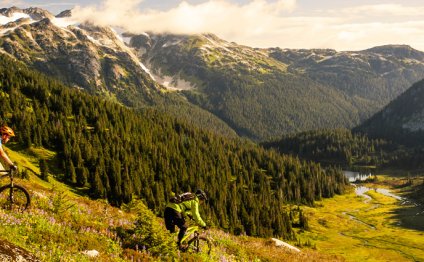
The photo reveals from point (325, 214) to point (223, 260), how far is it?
185582 mm

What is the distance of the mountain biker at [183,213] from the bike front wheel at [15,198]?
721 cm

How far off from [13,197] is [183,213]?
8879mm

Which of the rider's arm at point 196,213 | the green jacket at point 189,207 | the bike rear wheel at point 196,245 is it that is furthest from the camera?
the bike rear wheel at point 196,245

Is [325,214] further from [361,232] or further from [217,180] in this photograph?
[217,180]

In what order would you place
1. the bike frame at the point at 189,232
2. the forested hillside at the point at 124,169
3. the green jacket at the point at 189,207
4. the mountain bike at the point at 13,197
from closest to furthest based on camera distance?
the green jacket at the point at 189,207 < the bike frame at the point at 189,232 < the mountain bike at the point at 13,197 < the forested hillside at the point at 124,169

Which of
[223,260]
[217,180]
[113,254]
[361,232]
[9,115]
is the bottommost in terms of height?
[361,232]

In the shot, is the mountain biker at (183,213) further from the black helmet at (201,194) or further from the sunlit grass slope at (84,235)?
the sunlit grass slope at (84,235)

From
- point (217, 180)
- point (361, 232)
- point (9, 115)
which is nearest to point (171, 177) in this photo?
point (217, 180)

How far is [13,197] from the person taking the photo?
2008cm

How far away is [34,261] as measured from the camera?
1245cm

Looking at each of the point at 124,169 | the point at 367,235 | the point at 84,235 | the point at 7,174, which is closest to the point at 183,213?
the point at 84,235

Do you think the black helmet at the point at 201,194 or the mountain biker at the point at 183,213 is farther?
the black helmet at the point at 201,194

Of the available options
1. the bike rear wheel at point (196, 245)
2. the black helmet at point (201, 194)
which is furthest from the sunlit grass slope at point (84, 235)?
the black helmet at point (201, 194)

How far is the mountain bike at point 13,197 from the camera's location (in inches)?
765
